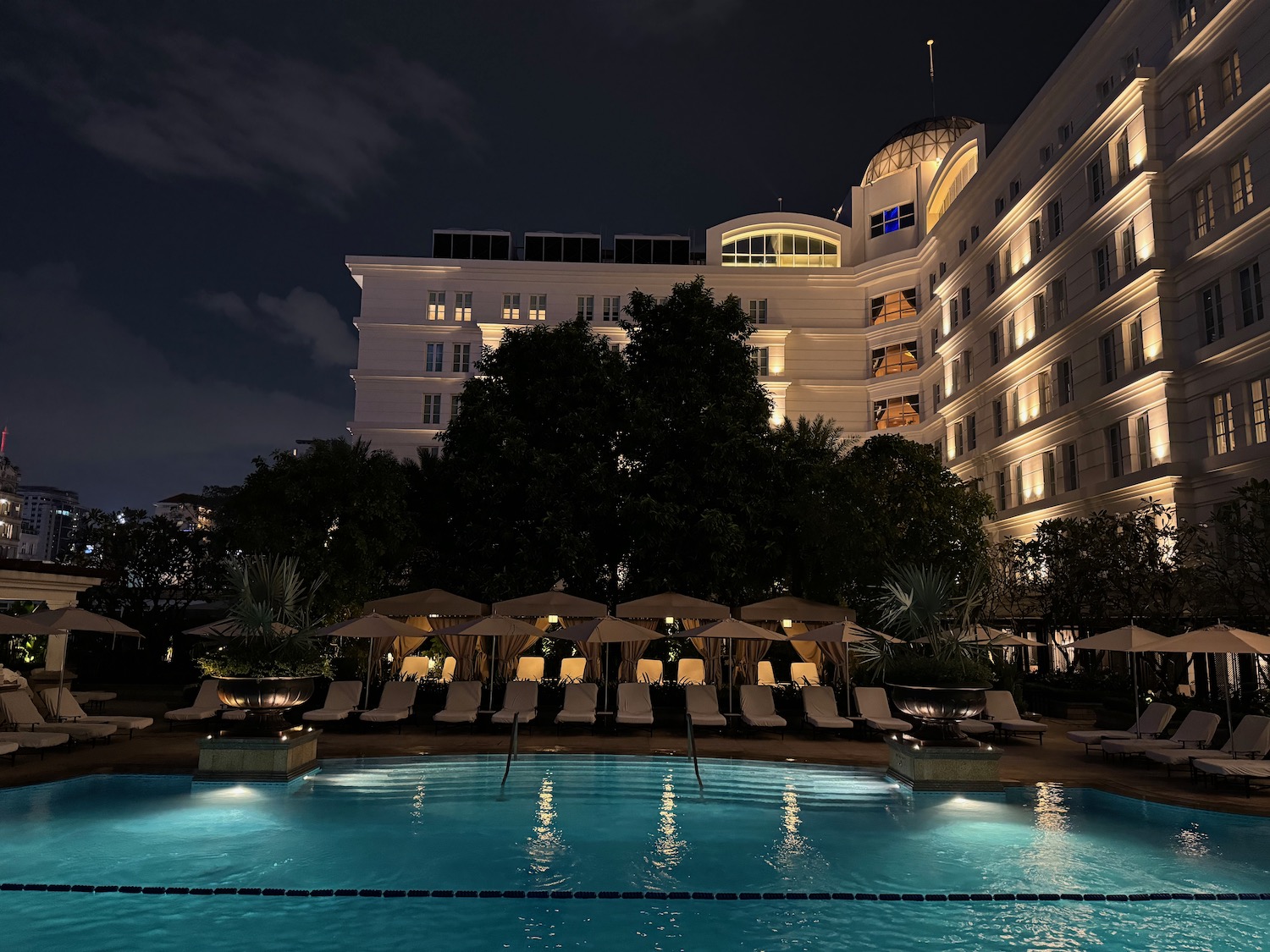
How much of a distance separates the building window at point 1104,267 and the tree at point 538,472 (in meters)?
16.9

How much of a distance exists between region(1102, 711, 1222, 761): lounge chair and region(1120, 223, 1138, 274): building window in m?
18.2

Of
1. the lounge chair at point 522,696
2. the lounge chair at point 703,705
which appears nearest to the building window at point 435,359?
the lounge chair at point 522,696

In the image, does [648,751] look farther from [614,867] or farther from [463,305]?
[463,305]

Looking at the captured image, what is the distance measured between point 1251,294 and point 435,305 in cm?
4005

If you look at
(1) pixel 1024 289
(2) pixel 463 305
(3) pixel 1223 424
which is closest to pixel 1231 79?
(3) pixel 1223 424

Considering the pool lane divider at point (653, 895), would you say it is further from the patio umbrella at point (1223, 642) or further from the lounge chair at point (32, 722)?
the lounge chair at point (32, 722)

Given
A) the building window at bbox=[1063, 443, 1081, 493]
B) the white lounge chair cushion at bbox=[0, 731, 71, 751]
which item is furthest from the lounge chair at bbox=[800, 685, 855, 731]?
the building window at bbox=[1063, 443, 1081, 493]

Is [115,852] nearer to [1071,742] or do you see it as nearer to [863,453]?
[1071,742]

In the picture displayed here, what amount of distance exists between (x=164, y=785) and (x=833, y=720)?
11988 mm

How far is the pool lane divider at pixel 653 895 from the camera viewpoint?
341 inches

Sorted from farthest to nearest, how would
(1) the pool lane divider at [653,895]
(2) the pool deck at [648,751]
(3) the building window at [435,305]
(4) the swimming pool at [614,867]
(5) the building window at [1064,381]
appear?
1. (3) the building window at [435,305]
2. (5) the building window at [1064,381]
3. (2) the pool deck at [648,751]
4. (1) the pool lane divider at [653,895]
5. (4) the swimming pool at [614,867]

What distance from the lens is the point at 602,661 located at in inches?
982

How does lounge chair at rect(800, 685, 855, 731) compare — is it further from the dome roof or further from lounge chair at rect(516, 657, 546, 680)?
the dome roof

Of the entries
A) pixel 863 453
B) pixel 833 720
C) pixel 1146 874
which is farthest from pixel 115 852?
pixel 863 453
